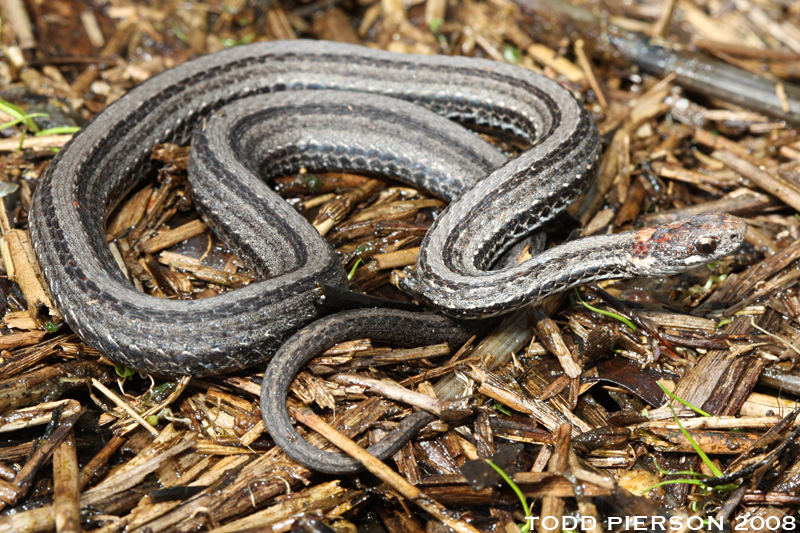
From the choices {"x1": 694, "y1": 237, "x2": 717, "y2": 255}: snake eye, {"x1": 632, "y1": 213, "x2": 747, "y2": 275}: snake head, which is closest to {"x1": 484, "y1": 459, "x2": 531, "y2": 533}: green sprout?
{"x1": 632, "y1": 213, "x2": 747, "y2": 275}: snake head

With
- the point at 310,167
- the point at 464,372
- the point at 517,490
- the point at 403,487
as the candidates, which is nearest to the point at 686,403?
the point at 517,490

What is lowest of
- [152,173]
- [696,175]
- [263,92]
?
[696,175]

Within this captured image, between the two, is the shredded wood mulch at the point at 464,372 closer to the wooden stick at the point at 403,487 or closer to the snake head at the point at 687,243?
the wooden stick at the point at 403,487

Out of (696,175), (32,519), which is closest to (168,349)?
(32,519)

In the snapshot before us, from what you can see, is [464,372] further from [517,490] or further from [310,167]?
[310,167]

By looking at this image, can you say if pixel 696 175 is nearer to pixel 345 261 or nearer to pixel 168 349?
pixel 345 261

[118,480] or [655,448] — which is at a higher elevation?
[118,480]

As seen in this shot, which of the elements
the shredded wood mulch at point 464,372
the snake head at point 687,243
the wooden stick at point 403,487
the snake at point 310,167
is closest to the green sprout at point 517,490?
the shredded wood mulch at point 464,372
